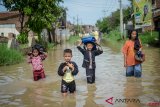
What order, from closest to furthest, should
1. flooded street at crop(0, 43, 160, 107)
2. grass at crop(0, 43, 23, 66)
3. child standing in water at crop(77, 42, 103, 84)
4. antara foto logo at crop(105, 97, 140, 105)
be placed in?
antara foto logo at crop(105, 97, 140, 105), flooded street at crop(0, 43, 160, 107), child standing in water at crop(77, 42, 103, 84), grass at crop(0, 43, 23, 66)

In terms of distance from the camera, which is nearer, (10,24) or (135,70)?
(135,70)

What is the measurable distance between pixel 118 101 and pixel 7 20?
42.4m

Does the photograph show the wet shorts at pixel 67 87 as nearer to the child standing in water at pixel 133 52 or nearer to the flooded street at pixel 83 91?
the flooded street at pixel 83 91

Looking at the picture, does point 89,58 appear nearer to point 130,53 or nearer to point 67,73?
point 130,53

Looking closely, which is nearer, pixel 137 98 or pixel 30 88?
pixel 137 98

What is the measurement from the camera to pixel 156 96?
866cm

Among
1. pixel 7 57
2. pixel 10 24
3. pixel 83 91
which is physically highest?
pixel 10 24

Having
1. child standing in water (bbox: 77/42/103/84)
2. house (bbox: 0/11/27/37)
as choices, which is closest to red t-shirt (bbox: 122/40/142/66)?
child standing in water (bbox: 77/42/103/84)

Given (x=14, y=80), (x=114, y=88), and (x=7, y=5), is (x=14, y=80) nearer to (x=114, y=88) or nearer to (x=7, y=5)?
(x=114, y=88)

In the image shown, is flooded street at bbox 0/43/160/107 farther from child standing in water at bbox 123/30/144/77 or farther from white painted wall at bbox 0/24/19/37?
white painted wall at bbox 0/24/19/37

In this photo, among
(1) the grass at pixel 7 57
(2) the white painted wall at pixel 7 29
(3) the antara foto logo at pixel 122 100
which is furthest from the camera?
(2) the white painted wall at pixel 7 29

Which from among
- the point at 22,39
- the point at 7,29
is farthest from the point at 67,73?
the point at 7,29

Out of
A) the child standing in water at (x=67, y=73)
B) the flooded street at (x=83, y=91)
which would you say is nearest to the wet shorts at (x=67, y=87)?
the child standing in water at (x=67, y=73)

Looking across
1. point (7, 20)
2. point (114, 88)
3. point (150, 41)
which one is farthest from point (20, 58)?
point (7, 20)
